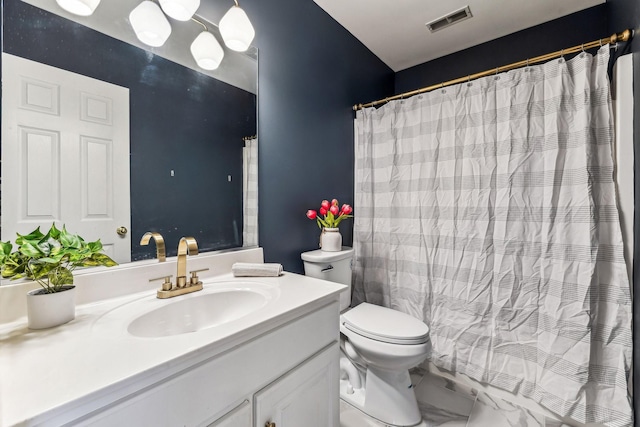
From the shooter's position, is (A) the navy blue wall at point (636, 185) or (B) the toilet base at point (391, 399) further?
(B) the toilet base at point (391, 399)

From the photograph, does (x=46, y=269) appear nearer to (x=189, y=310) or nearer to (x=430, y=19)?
(x=189, y=310)

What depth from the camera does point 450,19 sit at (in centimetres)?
184

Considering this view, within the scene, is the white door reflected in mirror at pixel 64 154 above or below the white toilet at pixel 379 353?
above

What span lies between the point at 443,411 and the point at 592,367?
0.73m

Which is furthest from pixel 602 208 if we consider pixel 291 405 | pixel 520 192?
pixel 291 405

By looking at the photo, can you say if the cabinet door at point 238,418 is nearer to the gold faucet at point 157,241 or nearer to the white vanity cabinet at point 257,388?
the white vanity cabinet at point 257,388

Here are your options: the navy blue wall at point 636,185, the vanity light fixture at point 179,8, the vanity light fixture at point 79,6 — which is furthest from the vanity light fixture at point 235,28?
the navy blue wall at point 636,185

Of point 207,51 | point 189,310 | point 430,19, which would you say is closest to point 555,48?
point 430,19

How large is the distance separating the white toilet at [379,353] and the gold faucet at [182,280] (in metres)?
0.67

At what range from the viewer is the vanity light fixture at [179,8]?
102 cm

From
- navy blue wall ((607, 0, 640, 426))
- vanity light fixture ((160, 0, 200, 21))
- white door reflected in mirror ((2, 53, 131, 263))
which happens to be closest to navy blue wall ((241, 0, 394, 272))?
vanity light fixture ((160, 0, 200, 21))

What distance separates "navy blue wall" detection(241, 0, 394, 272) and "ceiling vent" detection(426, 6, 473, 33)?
534 millimetres

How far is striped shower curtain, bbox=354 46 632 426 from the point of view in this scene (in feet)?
4.19

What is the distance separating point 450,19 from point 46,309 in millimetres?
2458
